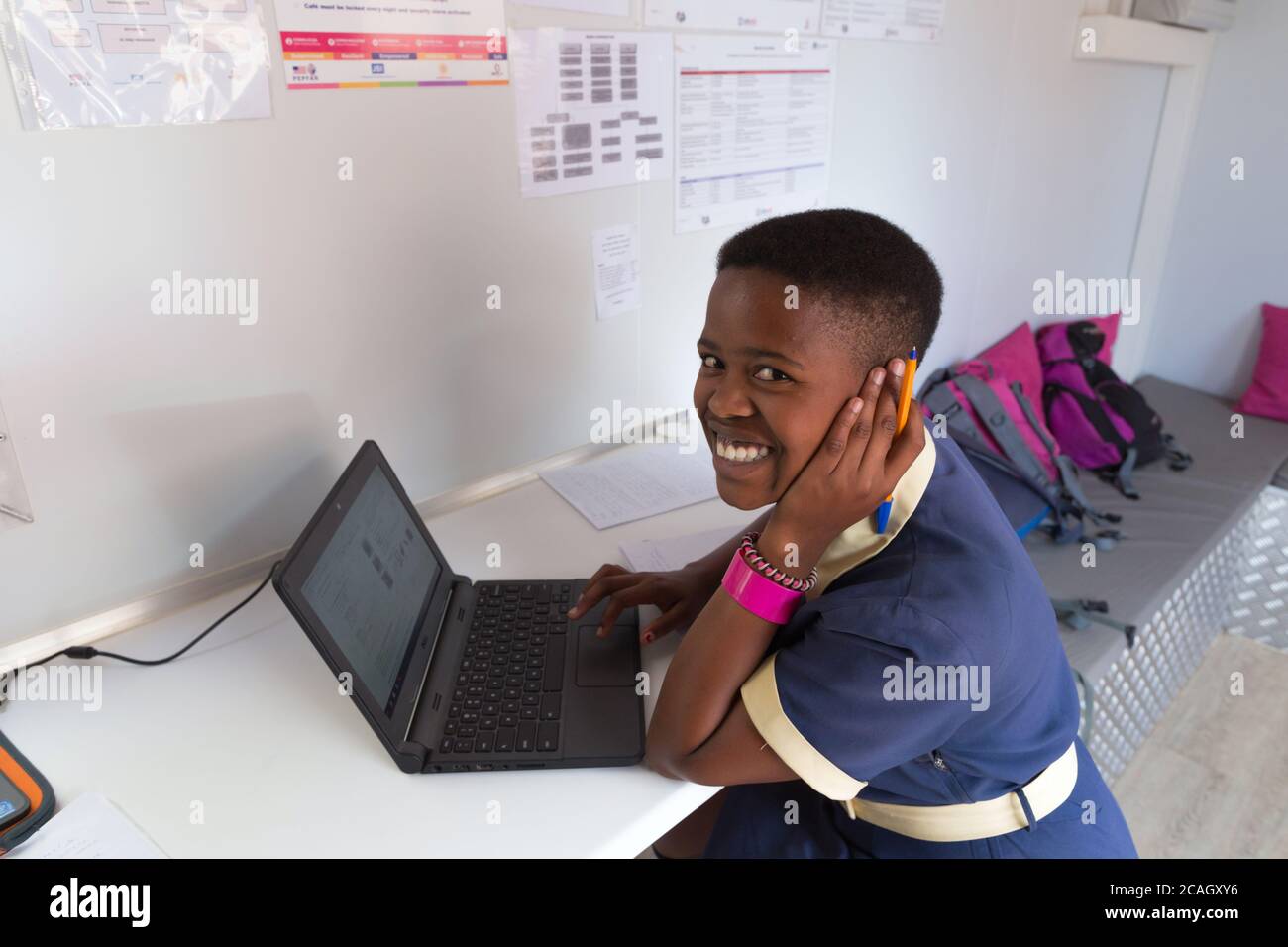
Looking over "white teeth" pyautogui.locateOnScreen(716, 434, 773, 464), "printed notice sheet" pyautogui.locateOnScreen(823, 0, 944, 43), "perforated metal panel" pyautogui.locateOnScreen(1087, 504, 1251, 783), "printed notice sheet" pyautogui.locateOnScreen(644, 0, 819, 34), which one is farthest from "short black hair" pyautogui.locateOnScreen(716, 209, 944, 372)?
"perforated metal panel" pyautogui.locateOnScreen(1087, 504, 1251, 783)

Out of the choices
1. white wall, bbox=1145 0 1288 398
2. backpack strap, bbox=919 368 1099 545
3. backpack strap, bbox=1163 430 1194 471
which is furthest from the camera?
white wall, bbox=1145 0 1288 398

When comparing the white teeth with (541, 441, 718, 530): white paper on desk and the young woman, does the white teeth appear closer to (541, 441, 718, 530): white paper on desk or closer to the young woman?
the young woman

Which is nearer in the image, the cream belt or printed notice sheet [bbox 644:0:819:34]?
the cream belt

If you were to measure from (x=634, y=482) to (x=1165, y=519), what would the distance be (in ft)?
5.11

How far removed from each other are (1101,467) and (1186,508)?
253 millimetres

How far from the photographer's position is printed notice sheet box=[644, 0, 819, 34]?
1418 millimetres

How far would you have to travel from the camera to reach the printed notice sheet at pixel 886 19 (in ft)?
5.54

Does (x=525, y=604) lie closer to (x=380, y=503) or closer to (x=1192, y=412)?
(x=380, y=503)

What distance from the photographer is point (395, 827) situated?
0.80m

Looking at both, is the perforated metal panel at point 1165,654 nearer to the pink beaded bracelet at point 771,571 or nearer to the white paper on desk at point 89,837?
the pink beaded bracelet at point 771,571

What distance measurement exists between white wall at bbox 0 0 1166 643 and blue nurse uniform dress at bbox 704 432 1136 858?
2.45 feet

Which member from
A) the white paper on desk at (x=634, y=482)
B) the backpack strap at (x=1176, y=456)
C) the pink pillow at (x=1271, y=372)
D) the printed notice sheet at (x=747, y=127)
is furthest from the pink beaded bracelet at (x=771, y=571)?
the pink pillow at (x=1271, y=372)

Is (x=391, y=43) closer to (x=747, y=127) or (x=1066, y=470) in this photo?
(x=747, y=127)

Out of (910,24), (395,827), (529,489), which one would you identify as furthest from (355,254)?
(910,24)
